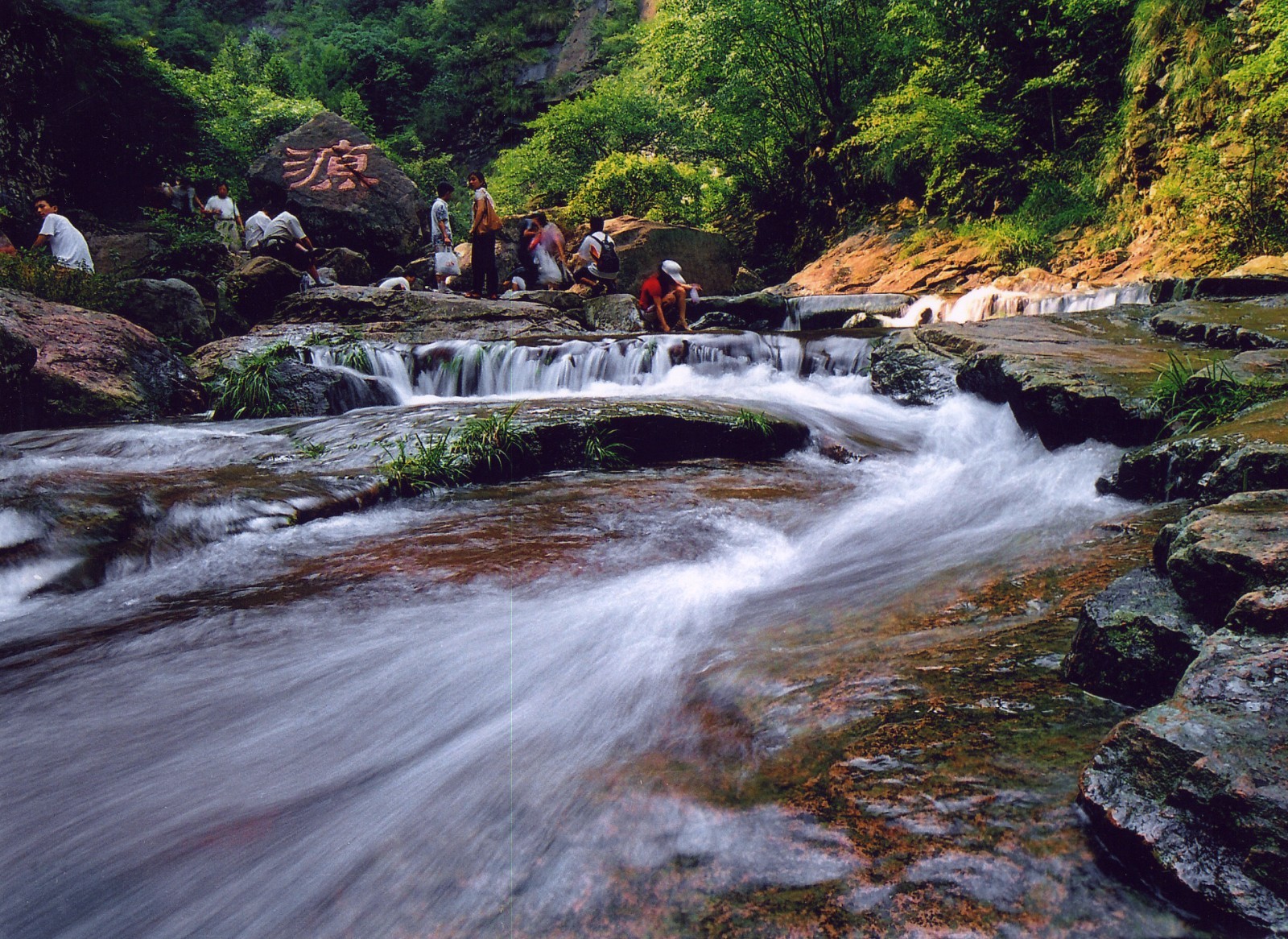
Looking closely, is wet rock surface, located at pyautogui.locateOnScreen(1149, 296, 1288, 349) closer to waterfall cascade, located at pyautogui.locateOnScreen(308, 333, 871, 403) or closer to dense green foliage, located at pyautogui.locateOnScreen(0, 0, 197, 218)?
waterfall cascade, located at pyautogui.locateOnScreen(308, 333, 871, 403)

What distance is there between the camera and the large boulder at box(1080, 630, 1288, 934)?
47.1 inches

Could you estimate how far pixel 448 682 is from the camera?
9.30 ft

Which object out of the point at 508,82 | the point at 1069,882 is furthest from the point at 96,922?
the point at 508,82

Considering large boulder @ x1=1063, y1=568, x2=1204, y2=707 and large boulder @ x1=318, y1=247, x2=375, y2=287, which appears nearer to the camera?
large boulder @ x1=1063, y1=568, x2=1204, y2=707

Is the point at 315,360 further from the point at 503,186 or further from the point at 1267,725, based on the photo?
the point at 503,186

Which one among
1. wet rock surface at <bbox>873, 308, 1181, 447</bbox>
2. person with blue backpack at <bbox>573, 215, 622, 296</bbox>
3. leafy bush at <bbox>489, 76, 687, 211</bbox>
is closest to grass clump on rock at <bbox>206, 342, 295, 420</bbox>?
wet rock surface at <bbox>873, 308, 1181, 447</bbox>

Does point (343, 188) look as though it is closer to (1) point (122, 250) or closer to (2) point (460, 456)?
(1) point (122, 250)

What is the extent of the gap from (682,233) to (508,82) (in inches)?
1092

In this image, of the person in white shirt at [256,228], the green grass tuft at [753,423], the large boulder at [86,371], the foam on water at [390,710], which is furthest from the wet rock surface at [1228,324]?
the person in white shirt at [256,228]

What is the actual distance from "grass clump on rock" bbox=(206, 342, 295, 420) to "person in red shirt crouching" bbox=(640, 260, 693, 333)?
6096 mm

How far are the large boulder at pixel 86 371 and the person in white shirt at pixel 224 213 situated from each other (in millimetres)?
10475

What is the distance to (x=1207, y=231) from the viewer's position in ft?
31.2

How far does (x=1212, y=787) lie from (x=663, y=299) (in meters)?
11.7

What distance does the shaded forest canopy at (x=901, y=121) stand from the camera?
32.7 ft
